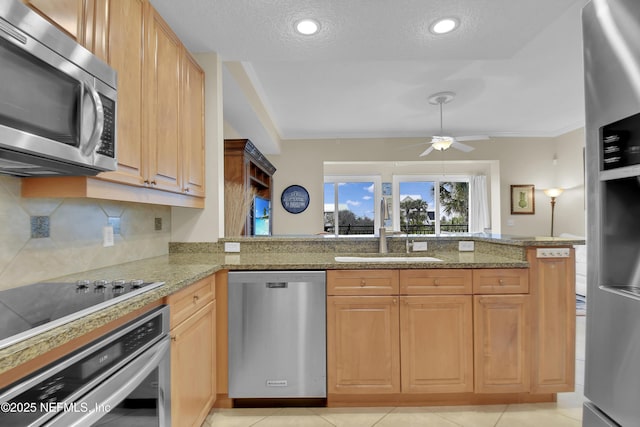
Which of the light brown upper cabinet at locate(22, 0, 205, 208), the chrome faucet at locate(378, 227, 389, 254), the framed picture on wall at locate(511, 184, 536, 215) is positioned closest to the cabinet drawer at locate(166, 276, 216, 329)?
the light brown upper cabinet at locate(22, 0, 205, 208)

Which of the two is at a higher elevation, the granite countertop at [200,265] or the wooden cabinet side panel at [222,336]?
the granite countertop at [200,265]

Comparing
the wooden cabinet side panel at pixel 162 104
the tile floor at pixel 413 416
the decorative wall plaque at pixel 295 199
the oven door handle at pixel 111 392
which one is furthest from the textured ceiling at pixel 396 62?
the tile floor at pixel 413 416

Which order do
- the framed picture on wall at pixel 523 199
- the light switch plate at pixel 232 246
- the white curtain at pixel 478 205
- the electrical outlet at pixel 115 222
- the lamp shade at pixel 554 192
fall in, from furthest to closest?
the white curtain at pixel 478 205 → the framed picture on wall at pixel 523 199 → the lamp shade at pixel 554 192 → the light switch plate at pixel 232 246 → the electrical outlet at pixel 115 222

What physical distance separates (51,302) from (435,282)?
70.6 inches

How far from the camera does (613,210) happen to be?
2.77ft

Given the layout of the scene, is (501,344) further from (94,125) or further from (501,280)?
(94,125)

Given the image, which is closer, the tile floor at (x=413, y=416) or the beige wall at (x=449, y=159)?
the tile floor at (x=413, y=416)

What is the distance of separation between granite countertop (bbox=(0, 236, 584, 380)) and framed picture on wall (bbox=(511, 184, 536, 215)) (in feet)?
13.0

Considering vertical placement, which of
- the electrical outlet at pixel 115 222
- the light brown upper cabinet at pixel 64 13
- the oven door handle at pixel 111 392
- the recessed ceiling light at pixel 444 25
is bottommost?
the oven door handle at pixel 111 392

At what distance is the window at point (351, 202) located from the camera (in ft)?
20.8

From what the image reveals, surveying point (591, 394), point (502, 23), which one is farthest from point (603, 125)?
point (502, 23)

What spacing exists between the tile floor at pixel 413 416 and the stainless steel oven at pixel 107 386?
2.33ft

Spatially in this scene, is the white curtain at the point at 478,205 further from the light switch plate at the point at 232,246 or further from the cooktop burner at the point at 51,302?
the cooktop burner at the point at 51,302

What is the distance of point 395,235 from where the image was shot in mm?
2545
